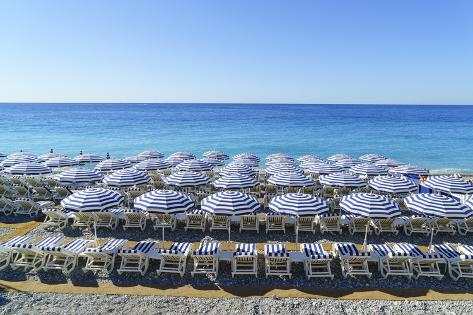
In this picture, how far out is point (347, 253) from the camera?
7.57 metres

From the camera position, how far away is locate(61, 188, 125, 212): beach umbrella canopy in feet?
27.7

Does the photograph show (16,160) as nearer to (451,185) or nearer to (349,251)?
(349,251)

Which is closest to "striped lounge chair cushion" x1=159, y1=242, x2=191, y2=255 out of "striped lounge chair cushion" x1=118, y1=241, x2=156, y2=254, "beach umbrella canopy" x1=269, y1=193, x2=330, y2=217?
"striped lounge chair cushion" x1=118, y1=241, x2=156, y2=254

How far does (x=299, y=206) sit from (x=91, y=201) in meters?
5.69

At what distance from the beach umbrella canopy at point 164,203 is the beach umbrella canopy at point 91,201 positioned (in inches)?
29.9

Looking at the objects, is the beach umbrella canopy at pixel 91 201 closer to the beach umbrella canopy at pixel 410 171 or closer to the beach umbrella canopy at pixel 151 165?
the beach umbrella canopy at pixel 151 165

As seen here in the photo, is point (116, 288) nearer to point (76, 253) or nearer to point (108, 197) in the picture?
point (76, 253)

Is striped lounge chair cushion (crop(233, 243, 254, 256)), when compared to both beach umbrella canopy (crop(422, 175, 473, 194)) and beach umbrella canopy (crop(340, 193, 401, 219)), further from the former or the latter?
beach umbrella canopy (crop(422, 175, 473, 194))

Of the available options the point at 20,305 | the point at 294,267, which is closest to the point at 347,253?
the point at 294,267

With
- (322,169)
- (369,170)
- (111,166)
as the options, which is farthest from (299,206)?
(111,166)

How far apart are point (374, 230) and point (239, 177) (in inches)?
198

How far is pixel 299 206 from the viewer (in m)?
8.51

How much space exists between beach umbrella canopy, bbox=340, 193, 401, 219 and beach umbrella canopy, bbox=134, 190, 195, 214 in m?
4.50

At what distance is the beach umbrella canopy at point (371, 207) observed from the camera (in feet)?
27.0
